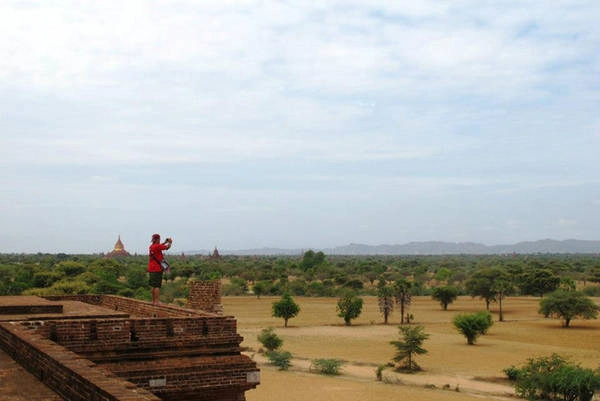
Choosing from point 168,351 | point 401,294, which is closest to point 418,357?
point 401,294

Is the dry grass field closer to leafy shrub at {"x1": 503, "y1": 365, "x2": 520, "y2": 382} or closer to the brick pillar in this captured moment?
leafy shrub at {"x1": 503, "y1": 365, "x2": 520, "y2": 382}

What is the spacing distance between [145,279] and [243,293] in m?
14.0

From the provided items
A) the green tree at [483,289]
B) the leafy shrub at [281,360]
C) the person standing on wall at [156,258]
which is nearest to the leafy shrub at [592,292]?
the green tree at [483,289]

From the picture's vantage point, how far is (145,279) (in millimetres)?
65750

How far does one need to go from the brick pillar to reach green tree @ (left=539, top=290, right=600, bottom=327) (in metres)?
41.1

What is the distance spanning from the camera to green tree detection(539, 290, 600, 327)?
48.8 m

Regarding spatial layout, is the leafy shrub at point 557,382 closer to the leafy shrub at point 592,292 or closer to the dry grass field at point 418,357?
the dry grass field at point 418,357

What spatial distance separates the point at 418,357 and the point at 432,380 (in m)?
6.14

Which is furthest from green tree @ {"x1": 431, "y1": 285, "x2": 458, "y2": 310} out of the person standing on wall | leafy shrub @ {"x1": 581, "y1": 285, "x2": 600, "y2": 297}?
the person standing on wall

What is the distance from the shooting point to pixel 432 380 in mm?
30016

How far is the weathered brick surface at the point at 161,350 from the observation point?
410 inches

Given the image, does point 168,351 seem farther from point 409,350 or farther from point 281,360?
point 409,350

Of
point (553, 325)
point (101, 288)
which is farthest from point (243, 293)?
point (553, 325)

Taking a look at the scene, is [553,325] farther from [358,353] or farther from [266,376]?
[266,376]
